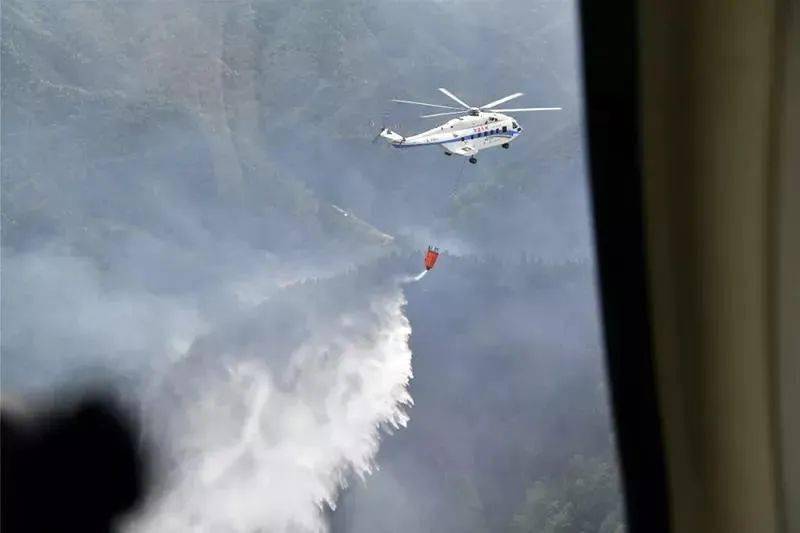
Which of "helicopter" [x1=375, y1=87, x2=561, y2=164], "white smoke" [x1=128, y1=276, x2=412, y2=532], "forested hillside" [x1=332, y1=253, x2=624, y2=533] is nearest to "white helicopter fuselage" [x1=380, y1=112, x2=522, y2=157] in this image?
"helicopter" [x1=375, y1=87, x2=561, y2=164]

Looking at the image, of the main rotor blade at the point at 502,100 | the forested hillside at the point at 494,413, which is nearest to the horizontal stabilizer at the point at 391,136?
the main rotor blade at the point at 502,100

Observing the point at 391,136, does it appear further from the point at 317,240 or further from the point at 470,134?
the point at 317,240

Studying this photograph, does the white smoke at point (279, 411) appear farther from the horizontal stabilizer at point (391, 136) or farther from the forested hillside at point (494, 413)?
the horizontal stabilizer at point (391, 136)

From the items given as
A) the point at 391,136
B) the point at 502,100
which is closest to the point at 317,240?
the point at 391,136

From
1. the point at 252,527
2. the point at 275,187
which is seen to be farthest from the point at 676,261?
the point at 275,187

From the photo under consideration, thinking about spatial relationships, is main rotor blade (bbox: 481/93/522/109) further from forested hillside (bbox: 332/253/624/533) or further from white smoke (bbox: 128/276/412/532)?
white smoke (bbox: 128/276/412/532)

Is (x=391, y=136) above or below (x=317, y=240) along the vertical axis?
above
